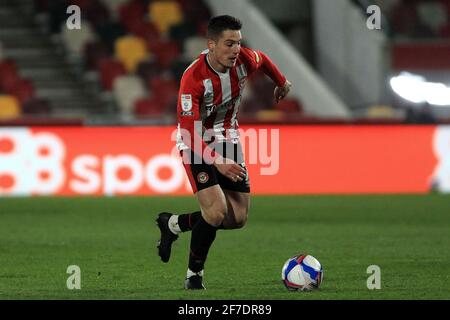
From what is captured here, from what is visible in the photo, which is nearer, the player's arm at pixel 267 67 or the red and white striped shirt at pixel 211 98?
the red and white striped shirt at pixel 211 98

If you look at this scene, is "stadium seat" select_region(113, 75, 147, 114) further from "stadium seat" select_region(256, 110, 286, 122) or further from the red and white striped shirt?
the red and white striped shirt

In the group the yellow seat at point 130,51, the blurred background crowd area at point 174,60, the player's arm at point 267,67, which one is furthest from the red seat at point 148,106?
the player's arm at point 267,67

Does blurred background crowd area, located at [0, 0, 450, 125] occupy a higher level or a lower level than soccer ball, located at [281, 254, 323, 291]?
higher

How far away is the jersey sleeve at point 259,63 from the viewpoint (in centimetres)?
852

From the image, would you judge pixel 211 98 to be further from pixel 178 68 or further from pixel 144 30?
pixel 144 30

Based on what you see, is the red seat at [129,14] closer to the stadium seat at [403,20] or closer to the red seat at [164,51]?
the red seat at [164,51]

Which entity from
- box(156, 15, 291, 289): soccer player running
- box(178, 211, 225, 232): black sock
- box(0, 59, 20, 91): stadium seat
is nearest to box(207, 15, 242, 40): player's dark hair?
box(156, 15, 291, 289): soccer player running

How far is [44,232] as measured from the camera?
41.2 ft

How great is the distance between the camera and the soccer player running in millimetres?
7980

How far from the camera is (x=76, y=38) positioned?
21625 mm

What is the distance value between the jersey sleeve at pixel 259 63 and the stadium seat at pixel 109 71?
41.2 ft

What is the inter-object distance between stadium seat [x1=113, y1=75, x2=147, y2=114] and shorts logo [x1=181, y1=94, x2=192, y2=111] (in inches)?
510
